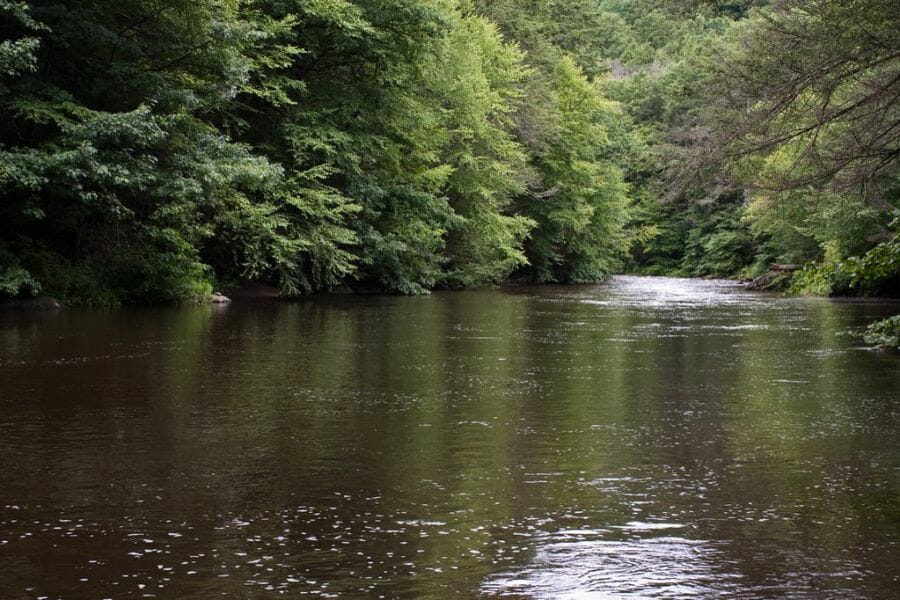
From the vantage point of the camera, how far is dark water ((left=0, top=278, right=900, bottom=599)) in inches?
198

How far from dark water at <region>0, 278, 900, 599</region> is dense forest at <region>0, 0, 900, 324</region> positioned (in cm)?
403

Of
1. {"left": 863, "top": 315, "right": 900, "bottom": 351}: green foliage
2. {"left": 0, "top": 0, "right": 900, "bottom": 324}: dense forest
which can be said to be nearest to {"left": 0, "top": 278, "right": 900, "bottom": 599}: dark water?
{"left": 863, "top": 315, "right": 900, "bottom": 351}: green foliage

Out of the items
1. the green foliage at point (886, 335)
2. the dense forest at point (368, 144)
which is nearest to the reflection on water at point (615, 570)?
the dense forest at point (368, 144)

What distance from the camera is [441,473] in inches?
284

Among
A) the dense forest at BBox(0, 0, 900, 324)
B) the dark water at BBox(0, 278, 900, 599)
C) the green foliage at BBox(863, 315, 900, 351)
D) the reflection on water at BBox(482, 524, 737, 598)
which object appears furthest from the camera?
the green foliage at BBox(863, 315, 900, 351)

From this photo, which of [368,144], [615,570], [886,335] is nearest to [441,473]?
[615,570]

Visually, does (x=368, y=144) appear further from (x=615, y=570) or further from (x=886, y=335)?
(x=615, y=570)

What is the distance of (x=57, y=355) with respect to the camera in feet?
44.5

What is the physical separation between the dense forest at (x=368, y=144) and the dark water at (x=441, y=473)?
4030 mm

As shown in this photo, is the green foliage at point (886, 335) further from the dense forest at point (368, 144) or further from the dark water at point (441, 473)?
the dense forest at point (368, 144)

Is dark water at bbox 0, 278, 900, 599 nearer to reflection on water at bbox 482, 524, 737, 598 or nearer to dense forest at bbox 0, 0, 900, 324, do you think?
reflection on water at bbox 482, 524, 737, 598

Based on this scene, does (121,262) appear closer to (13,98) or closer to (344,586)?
(13,98)

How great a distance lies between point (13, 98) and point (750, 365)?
1515 cm

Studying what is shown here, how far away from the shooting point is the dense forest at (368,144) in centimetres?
1569
